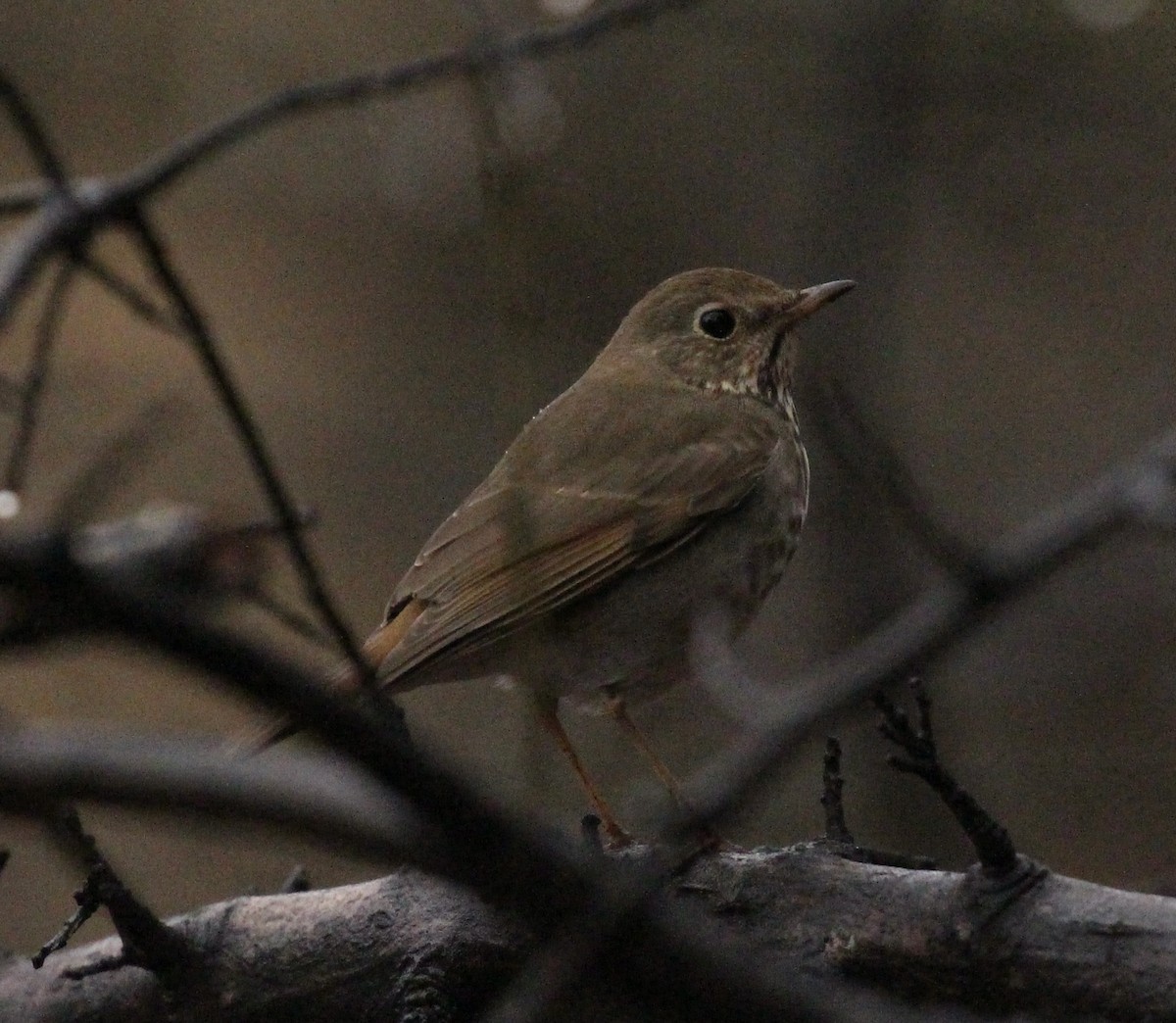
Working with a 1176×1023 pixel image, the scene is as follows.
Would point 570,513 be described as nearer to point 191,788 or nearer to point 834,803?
point 834,803

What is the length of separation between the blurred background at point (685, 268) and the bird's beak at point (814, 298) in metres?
1.13

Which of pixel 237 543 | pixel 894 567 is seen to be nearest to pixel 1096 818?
pixel 894 567

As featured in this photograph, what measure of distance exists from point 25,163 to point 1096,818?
16.8ft

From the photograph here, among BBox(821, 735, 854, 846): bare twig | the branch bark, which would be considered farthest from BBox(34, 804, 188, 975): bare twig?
BBox(821, 735, 854, 846): bare twig

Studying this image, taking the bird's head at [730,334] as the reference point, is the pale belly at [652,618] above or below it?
below

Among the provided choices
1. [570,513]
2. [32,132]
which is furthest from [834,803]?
[32,132]

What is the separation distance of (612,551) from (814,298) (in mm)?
1028

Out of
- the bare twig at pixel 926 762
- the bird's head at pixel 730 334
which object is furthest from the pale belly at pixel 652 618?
the bare twig at pixel 926 762

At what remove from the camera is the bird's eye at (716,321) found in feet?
16.3

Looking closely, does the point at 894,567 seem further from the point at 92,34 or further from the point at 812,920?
the point at 92,34

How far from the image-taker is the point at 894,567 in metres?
5.29

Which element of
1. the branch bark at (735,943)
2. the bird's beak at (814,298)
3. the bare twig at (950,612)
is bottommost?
the branch bark at (735,943)

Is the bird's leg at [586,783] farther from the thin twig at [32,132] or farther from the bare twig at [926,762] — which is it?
the thin twig at [32,132]

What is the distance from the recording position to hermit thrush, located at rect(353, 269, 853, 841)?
396cm
